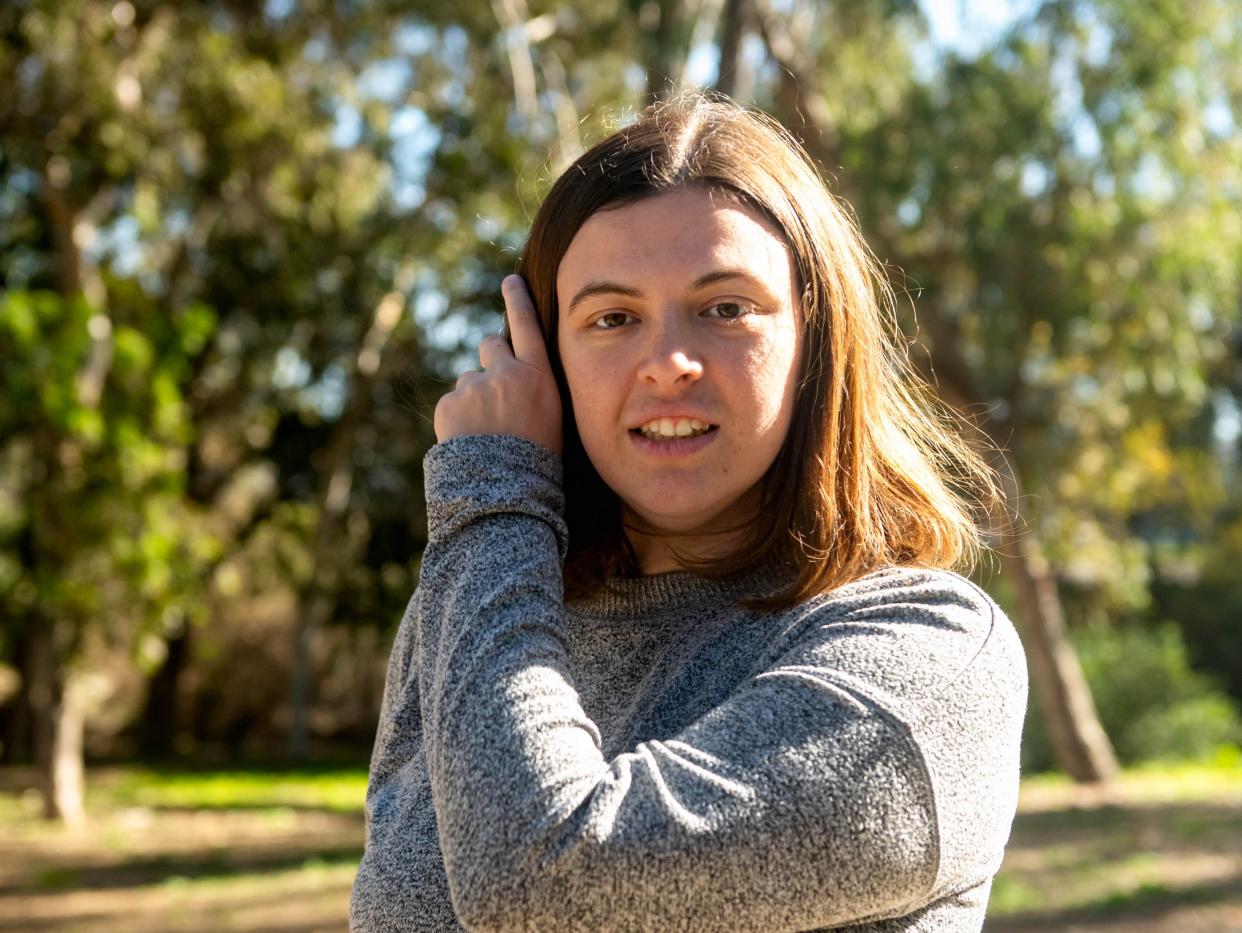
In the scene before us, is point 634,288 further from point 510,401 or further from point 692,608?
point 692,608

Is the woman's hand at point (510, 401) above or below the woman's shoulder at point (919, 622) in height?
above

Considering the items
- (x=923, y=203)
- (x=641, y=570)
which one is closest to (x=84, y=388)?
(x=923, y=203)

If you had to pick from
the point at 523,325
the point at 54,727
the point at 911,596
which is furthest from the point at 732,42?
the point at 54,727

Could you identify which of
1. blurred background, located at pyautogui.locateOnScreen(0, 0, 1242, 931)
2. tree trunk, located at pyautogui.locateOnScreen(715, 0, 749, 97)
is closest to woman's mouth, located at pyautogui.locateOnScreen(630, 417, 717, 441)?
blurred background, located at pyautogui.locateOnScreen(0, 0, 1242, 931)

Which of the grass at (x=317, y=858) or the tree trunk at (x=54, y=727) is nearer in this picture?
the grass at (x=317, y=858)

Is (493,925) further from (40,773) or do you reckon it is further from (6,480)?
(6,480)

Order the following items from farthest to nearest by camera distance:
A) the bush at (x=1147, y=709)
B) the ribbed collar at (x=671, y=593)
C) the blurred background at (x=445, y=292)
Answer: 1. the bush at (x=1147, y=709)
2. the blurred background at (x=445, y=292)
3. the ribbed collar at (x=671, y=593)

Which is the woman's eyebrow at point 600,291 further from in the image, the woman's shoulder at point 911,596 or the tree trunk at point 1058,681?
the tree trunk at point 1058,681

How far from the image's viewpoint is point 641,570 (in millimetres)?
1490

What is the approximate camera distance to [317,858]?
9938mm

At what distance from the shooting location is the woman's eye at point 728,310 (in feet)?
4.36

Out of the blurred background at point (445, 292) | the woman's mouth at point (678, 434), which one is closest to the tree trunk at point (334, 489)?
the blurred background at point (445, 292)

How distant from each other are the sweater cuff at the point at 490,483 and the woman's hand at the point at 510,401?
0.08 feet

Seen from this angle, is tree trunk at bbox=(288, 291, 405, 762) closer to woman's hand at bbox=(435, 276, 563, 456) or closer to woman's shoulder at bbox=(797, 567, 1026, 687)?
woman's hand at bbox=(435, 276, 563, 456)
